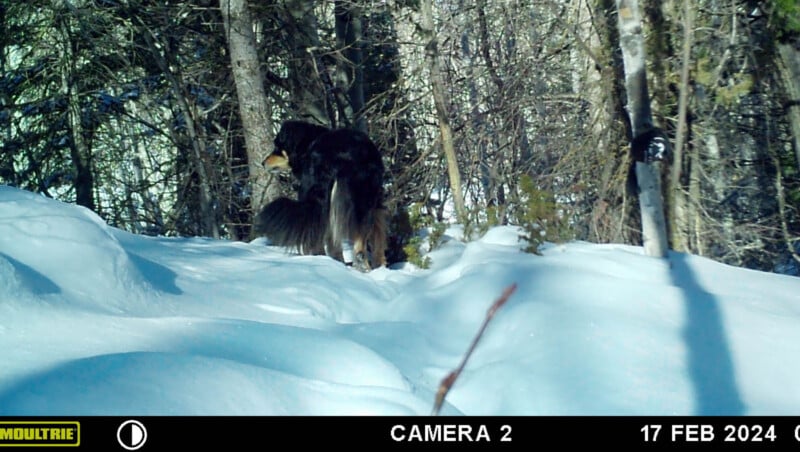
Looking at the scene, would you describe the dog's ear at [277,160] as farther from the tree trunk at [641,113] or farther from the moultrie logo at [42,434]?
the moultrie logo at [42,434]

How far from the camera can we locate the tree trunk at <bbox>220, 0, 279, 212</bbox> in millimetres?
9352

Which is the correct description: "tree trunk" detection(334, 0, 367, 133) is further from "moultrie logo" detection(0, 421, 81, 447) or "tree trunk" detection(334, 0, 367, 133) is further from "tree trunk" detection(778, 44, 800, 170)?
"moultrie logo" detection(0, 421, 81, 447)

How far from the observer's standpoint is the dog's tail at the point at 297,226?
6.96 m

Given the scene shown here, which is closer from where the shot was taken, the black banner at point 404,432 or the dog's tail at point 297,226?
the black banner at point 404,432

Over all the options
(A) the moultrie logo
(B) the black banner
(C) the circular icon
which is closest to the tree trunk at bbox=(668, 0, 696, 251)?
(B) the black banner

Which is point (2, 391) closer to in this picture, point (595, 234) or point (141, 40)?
point (595, 234)

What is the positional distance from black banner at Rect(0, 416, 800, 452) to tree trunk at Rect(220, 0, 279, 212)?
692 centimetres

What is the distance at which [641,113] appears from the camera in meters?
6.00

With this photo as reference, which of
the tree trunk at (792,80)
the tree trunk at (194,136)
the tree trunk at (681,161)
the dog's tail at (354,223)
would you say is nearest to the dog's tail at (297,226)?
the dog's tail at (354,223)

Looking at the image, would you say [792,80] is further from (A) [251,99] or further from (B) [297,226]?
(A) [251,99]

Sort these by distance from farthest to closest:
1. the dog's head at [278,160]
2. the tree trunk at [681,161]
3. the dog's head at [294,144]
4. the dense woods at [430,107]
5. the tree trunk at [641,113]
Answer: the dense woods at [430,107], the dog's head at [278,160], the dog's head at [294,144], the tree trunk at [681,161], the tree trunk at [641,113]

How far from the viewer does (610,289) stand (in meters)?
4.53

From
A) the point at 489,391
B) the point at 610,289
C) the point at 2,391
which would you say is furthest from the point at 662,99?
the point at 2,391

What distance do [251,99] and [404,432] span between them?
752 centimetres
